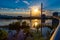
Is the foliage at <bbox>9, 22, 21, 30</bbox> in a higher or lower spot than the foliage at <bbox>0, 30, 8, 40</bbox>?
higher

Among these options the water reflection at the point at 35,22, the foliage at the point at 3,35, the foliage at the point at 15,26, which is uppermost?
the water reflection at the point at 35,22

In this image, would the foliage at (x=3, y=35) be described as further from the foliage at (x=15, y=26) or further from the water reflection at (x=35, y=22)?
the water reflection at (x=35, y=22)

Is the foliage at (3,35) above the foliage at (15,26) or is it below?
below

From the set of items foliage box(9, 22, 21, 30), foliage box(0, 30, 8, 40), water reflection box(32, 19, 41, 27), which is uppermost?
water reflection box(32, 19, 41, 27)

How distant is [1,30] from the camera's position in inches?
57.4

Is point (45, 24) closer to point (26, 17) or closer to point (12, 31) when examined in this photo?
point (26, 17)

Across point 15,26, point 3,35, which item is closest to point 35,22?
point 15,26

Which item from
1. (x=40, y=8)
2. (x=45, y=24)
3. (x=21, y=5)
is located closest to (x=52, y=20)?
(x=45, y=24)

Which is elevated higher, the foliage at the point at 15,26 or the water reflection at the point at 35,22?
the water reflection at the point at 35,22

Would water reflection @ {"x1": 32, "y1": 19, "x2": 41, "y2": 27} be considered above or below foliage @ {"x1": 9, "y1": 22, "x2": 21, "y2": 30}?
above

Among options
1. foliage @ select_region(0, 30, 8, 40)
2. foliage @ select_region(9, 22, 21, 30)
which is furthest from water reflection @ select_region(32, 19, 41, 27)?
foliage @ select_region(0, 30, 8, 40)

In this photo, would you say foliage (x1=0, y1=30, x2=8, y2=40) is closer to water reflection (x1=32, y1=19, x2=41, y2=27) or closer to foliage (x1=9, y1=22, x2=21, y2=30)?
foliage (x1=9, y1=22, x2=21, y2=30)

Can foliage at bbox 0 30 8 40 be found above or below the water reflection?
below

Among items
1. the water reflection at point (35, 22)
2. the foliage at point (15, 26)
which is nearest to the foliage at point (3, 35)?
the foliage at point (15, 26)
